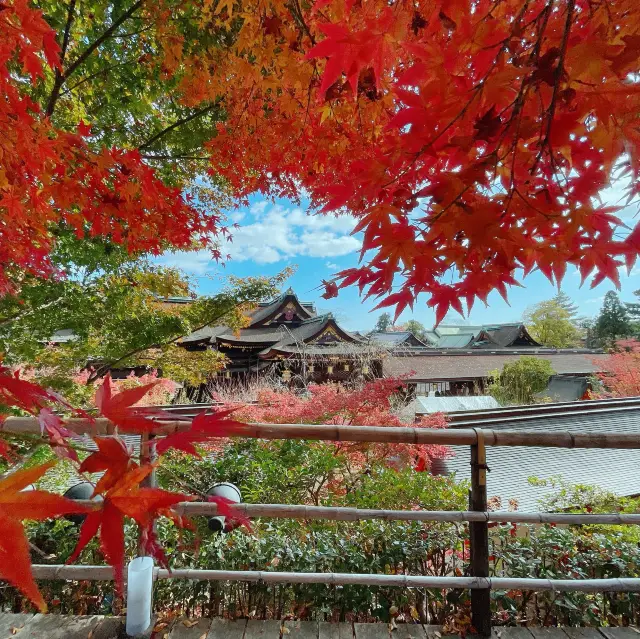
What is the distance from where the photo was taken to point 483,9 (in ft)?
3.75

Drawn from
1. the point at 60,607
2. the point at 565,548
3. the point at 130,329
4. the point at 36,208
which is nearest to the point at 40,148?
the point at 36,208

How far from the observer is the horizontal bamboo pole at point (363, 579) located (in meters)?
1.53

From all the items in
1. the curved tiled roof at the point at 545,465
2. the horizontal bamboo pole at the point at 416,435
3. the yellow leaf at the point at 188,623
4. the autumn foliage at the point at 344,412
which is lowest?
the curved tiled roof at the point at 545,465

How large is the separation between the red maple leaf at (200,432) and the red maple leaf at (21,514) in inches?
10.7

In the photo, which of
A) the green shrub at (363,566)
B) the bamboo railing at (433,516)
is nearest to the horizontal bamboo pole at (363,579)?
the bamboo railing at (433,516)

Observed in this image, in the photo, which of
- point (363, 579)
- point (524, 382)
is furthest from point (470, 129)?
point (524, 382)

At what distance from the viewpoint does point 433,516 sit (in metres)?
1.63

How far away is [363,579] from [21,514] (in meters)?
1.50

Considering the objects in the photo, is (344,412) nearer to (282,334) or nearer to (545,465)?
(545,465)

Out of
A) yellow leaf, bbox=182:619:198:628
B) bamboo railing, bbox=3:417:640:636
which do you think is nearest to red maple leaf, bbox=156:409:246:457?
bamboo railing, bbox=3:417:640:636

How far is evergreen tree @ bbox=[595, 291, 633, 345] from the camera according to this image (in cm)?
2450

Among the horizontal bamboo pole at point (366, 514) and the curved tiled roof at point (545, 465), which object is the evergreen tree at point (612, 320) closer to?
the curved tiled roof at point (545, 465)

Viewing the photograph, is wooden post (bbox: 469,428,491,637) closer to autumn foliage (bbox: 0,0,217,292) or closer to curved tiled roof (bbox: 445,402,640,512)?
autumn foliage (bbox: 0,0,217,292)

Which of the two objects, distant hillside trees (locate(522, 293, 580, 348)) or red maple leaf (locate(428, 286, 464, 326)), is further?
distant hillside trees (locate(522, 293, 580, 348))
